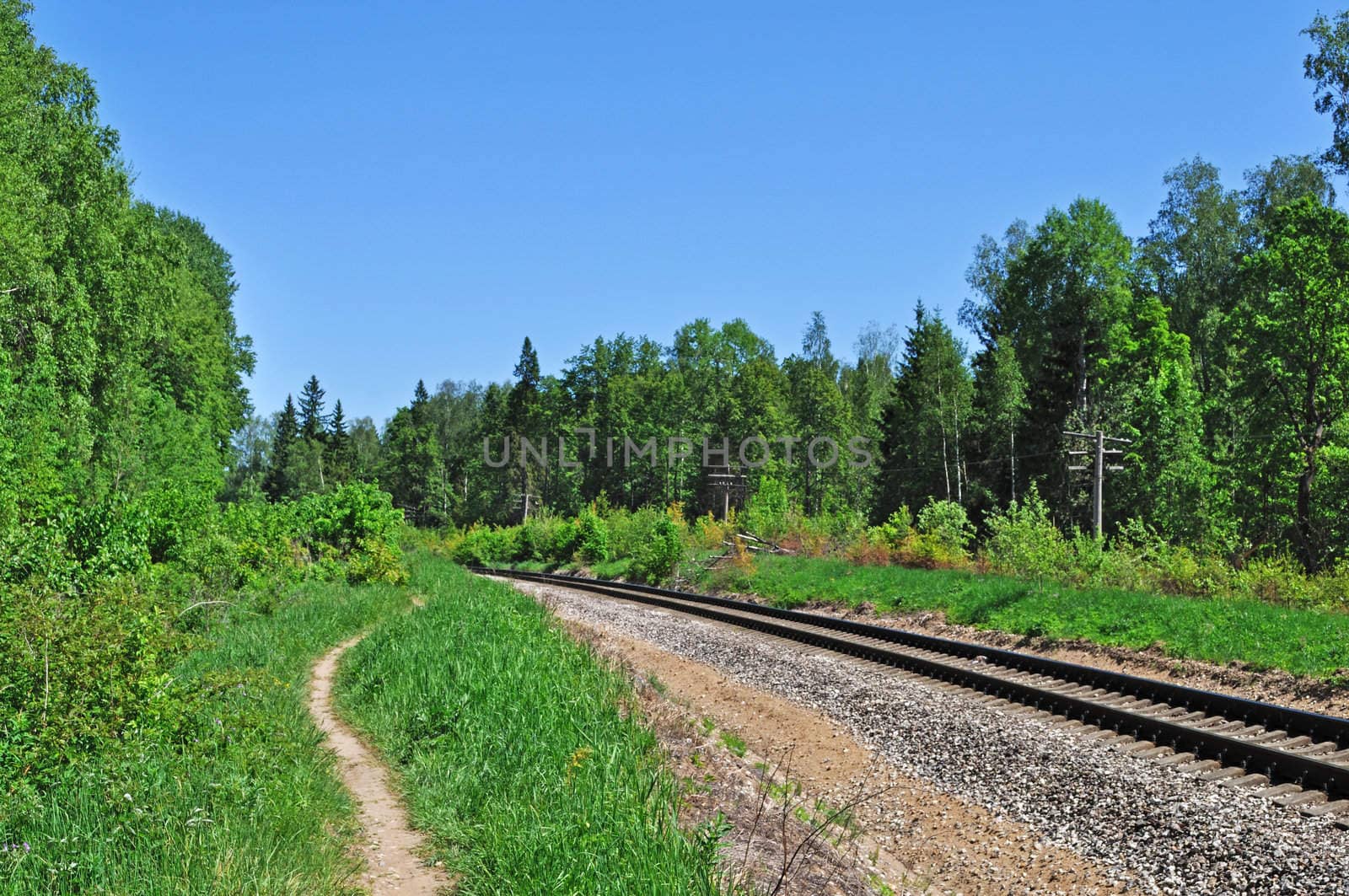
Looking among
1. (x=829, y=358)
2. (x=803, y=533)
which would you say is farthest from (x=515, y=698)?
(x=829, y=358)

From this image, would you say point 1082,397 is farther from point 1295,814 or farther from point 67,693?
point 67,693

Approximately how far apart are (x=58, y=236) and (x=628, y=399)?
56.8 metres

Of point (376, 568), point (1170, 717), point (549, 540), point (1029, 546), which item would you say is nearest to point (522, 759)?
point (1170, 717)

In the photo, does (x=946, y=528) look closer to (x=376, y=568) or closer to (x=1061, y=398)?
(x=376, y=568)

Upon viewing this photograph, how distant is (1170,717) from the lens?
10.2 metres

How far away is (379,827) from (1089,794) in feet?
19.6

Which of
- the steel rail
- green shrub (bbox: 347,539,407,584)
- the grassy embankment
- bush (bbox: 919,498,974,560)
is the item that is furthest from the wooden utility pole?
the steel rail

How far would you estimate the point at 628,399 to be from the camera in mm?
78750

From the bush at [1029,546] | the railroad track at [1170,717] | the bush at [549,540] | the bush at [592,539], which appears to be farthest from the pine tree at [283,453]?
the railroad track at [1170,717]

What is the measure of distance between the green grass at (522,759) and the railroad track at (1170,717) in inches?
199

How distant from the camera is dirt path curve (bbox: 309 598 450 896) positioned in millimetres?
5918

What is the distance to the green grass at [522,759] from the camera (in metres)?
5.37

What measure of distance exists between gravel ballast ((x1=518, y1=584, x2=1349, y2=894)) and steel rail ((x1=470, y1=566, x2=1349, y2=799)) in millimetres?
545

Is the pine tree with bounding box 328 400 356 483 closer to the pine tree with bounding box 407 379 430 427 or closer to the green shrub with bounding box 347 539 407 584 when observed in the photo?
the pine tree with bounding box 407 379 430 427
